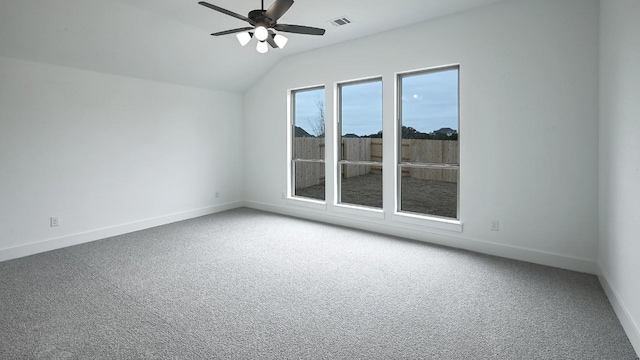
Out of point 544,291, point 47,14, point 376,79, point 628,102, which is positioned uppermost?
point 47,14

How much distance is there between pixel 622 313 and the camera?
8.17 ft

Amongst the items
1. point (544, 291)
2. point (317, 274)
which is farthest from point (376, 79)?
point (544, 291)

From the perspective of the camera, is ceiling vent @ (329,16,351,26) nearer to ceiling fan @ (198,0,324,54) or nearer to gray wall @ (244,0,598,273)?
gray wall @ (244,0,598,273)

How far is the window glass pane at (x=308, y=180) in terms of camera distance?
6.18 meters

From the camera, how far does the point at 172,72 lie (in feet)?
17.8

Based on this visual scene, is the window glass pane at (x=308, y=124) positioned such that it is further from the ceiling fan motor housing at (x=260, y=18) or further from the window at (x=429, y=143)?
the ceiling fan motor housing at (x=260, y=18)

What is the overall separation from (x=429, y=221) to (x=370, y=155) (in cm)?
145

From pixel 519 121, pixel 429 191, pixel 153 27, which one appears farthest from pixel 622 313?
pixel 153 27

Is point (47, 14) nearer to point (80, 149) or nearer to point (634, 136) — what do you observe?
point (80, 149)

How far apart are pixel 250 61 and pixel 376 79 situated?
93.4 inches

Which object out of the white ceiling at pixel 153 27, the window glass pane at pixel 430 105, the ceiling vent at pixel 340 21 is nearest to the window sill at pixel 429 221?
the window glass pane at pixel 430 105

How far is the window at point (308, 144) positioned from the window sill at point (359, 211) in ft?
2.01

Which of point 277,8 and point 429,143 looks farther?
point 429,143

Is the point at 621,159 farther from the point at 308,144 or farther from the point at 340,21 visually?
the point at 308,144
